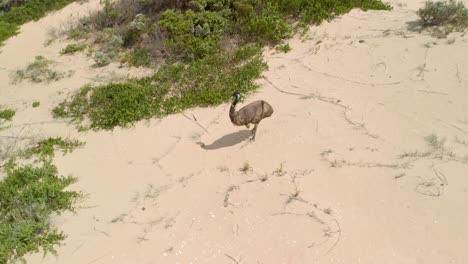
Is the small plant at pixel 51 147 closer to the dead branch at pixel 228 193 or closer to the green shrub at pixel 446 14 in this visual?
the dead branch at pixel 228 193

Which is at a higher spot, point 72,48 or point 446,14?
point 446,14

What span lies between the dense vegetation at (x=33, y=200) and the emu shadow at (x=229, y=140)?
2.65m

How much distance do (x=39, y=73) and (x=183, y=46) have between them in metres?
4.08

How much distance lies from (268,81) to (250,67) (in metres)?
0.65

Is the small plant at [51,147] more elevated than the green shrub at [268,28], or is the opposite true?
the green shrub at [268,28]

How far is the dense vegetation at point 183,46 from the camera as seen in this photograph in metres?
9.28

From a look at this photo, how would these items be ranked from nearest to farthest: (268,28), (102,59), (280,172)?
(280,172), (268,28), (102,59)

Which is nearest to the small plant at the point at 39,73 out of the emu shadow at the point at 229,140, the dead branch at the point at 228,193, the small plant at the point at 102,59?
the small plant at the point at 102,59

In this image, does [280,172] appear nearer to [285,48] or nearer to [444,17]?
[285,48]

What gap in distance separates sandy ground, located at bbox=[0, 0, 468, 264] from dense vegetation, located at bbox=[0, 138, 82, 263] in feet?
0.79

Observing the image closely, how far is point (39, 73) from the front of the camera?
10977 millimetres

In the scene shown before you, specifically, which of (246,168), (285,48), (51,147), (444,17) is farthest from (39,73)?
(444,17)

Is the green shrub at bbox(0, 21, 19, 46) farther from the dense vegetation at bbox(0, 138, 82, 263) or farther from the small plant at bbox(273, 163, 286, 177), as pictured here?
the small plant at bbox(273, 163, 286, 177)

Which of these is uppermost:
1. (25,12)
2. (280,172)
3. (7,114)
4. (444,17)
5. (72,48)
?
(25,12)
